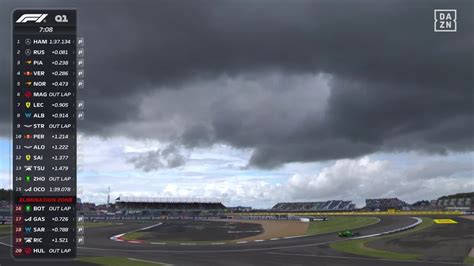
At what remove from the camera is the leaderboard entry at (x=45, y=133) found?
9602mm

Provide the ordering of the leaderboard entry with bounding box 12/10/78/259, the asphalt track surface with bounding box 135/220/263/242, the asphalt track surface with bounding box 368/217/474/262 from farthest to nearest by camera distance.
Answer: the asphalt track surface with bounding box 135/220/263/242 < the asphalt track surface with bounding box 368/217/474/262 < the leaderboard entry with bounding box 12/10/78/259

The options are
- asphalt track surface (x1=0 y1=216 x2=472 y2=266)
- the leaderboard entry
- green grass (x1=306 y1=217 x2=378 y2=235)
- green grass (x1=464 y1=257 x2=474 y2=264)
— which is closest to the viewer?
the leaderboard entry

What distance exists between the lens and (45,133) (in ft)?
31.7

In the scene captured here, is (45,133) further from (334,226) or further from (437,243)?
(334,226)

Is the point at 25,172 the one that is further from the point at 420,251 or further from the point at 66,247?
the point at 420,251

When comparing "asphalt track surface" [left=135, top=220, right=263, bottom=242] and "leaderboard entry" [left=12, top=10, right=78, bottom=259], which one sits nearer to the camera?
"leaderboard entry" [left=12, top=10, right=78, bottom=259]

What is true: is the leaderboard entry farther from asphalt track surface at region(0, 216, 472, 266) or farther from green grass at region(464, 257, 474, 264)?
green grass at region(464, 257, 474, 264)

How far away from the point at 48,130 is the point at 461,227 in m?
66.7

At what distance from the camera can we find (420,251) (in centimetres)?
4572

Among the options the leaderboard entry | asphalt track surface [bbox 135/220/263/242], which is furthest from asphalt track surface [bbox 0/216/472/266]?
the leaderboard entry

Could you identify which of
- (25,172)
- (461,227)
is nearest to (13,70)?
(25,172)

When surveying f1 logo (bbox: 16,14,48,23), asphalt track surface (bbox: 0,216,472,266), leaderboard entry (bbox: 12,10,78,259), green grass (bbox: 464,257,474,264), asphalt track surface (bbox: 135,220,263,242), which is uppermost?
Answer: f1 logo (bbox: 16,14,48,23)

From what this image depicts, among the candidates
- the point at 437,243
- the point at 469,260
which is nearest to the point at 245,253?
the point at 469,260

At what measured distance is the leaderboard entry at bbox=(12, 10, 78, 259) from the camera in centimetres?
960
